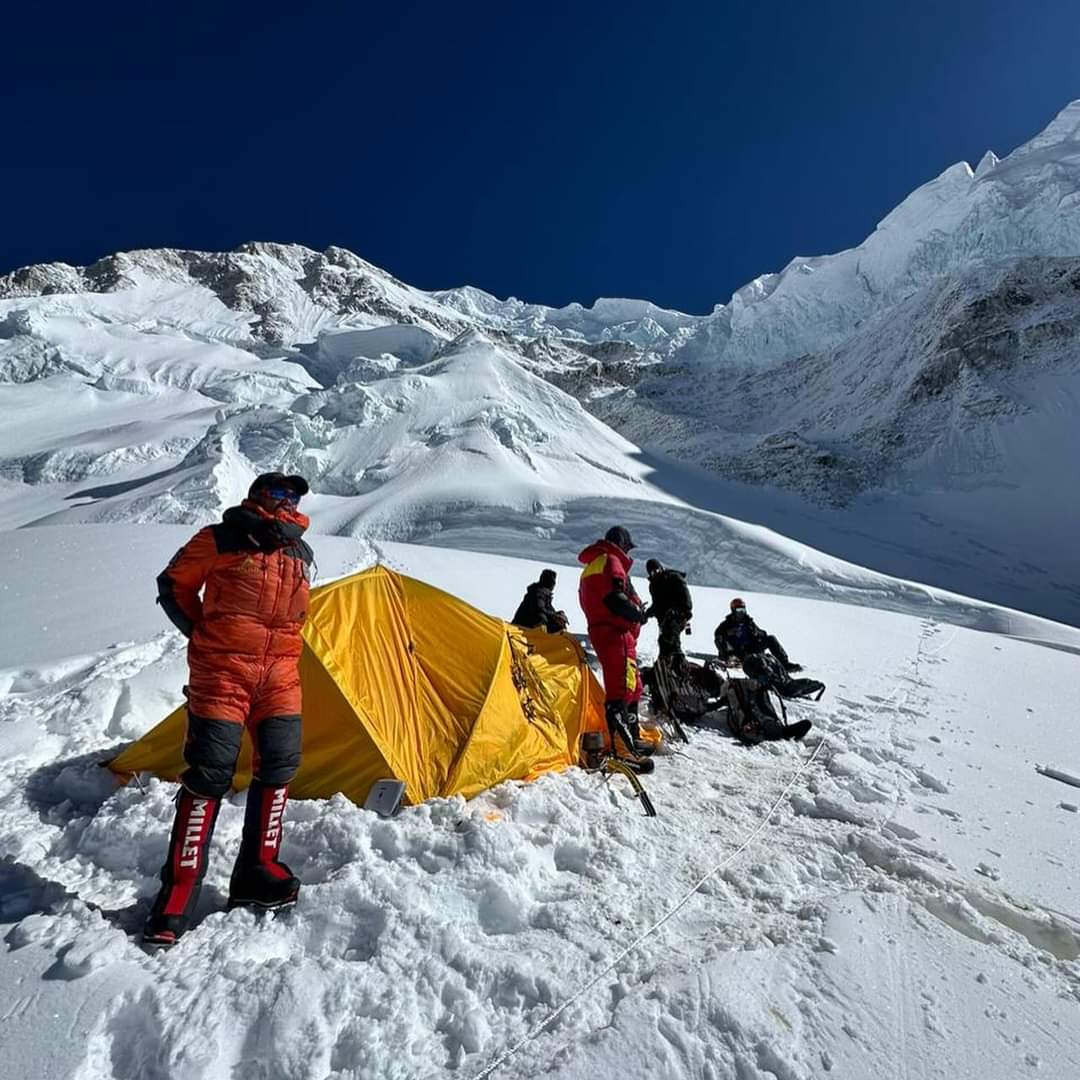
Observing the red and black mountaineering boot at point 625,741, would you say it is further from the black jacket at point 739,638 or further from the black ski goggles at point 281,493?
the black ski goggles at point 281,493

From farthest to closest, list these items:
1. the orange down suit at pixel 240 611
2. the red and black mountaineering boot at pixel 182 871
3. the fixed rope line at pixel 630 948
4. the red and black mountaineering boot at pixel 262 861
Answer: the orange down suit at pixel 240 611 → the red and black mountaineering boot at pixel 262 861 → the red and black mountaineering boot at pixel 182 871 → the fixed rope line at pixel 630 948

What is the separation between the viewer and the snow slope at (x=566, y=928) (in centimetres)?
195

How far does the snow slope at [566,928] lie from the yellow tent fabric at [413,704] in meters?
0.23

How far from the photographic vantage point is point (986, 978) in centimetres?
236

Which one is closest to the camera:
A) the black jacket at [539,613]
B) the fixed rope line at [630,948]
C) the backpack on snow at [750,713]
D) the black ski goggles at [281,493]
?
the fixed rope line at [630,948]

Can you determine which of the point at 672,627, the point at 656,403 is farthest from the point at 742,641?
the point at 656,403

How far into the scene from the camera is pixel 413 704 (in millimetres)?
3738

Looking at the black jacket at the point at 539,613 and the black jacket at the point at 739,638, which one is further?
the black jacket at the point at 539,613

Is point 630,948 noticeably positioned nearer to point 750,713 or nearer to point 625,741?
point 625,741

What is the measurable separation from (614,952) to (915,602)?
18.3 m

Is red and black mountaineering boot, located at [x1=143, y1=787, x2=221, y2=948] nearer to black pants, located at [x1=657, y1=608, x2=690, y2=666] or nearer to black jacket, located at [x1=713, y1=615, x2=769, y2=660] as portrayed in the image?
black pants, located at [x1=657, y1=608, x2=690, y2=666]

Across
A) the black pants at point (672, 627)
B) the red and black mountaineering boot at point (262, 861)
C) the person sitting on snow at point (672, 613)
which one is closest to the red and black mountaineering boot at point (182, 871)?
the red and black mountaineering boot at point (262, 861)

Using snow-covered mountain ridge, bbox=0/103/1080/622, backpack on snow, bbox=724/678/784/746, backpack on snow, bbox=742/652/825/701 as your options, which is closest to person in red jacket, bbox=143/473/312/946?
backpack on snow, bbox=724/678/784/746

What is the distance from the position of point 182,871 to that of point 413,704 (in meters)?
1.50
